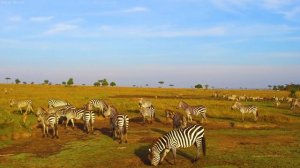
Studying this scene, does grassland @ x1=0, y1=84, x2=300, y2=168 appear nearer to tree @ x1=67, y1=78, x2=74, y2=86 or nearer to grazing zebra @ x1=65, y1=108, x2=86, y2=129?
grazing zebra @ x1=65, y1=108, x2=86, y2=129

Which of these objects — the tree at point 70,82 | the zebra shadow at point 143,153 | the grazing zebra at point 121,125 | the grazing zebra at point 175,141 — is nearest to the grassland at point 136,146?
the zebra shadow at point 143,153

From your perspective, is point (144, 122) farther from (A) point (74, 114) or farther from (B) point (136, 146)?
(B) point (136, 146)

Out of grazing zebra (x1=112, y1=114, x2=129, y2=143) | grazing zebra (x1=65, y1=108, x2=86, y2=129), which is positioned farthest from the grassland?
grazing zebra (x1=65, y1=108, x2=86, y2=129)

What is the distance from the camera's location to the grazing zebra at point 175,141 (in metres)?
16.2

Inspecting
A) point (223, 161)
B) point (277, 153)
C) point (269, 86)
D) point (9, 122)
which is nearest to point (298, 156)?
point (277, 153)

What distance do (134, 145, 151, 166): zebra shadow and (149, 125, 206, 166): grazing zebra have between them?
0.67 metres

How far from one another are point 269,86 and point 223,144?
101m

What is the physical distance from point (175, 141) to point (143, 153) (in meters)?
2.64

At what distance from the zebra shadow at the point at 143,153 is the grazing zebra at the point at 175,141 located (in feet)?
2.19

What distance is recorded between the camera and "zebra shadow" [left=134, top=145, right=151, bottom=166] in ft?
55.7

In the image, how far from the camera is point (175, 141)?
1642cm

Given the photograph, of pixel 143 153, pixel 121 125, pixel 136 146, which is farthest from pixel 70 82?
pixel 143 153

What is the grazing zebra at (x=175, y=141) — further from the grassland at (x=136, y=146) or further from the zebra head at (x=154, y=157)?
the grassland at (x=136, y=146)

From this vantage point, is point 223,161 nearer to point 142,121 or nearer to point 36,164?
point 36,164
